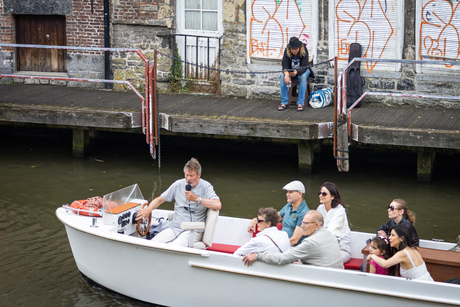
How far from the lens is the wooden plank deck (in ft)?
28.1

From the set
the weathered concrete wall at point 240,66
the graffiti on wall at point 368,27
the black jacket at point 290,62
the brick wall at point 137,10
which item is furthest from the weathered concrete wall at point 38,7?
the graffiti on wall at point 368,27

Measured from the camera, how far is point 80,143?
414 inches

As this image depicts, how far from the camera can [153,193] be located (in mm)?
8781

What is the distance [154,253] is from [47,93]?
668 cm

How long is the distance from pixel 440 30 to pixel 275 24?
279cm

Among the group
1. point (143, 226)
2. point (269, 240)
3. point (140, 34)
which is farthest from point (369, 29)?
point (269, 240)

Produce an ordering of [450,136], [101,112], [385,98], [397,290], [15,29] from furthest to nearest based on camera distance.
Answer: [15,29] → [385,98] → [101,112] → [450,136] → [397,290]

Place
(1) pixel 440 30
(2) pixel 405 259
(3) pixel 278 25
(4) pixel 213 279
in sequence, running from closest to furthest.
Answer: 1. (2) pixel 405 259
2. (4) pixel 213 279
3. (1) pixel 440 30
4. (3) pixel 278 25

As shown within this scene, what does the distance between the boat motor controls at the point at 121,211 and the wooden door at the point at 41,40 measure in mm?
6940

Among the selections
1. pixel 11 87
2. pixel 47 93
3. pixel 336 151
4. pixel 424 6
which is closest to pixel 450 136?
pixel 336 151

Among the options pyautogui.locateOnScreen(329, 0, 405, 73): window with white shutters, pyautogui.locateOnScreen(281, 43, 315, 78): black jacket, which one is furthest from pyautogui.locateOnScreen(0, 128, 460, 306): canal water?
pyautogui.locateOnScreen(329, 0, 405, 73): window with white shutters

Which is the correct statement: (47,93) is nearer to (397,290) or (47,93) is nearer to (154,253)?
(154,253)

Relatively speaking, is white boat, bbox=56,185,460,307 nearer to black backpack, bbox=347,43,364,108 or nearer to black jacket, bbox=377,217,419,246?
black jacket, bbox=377,217,419,246

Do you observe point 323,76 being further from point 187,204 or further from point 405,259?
point 405,259
